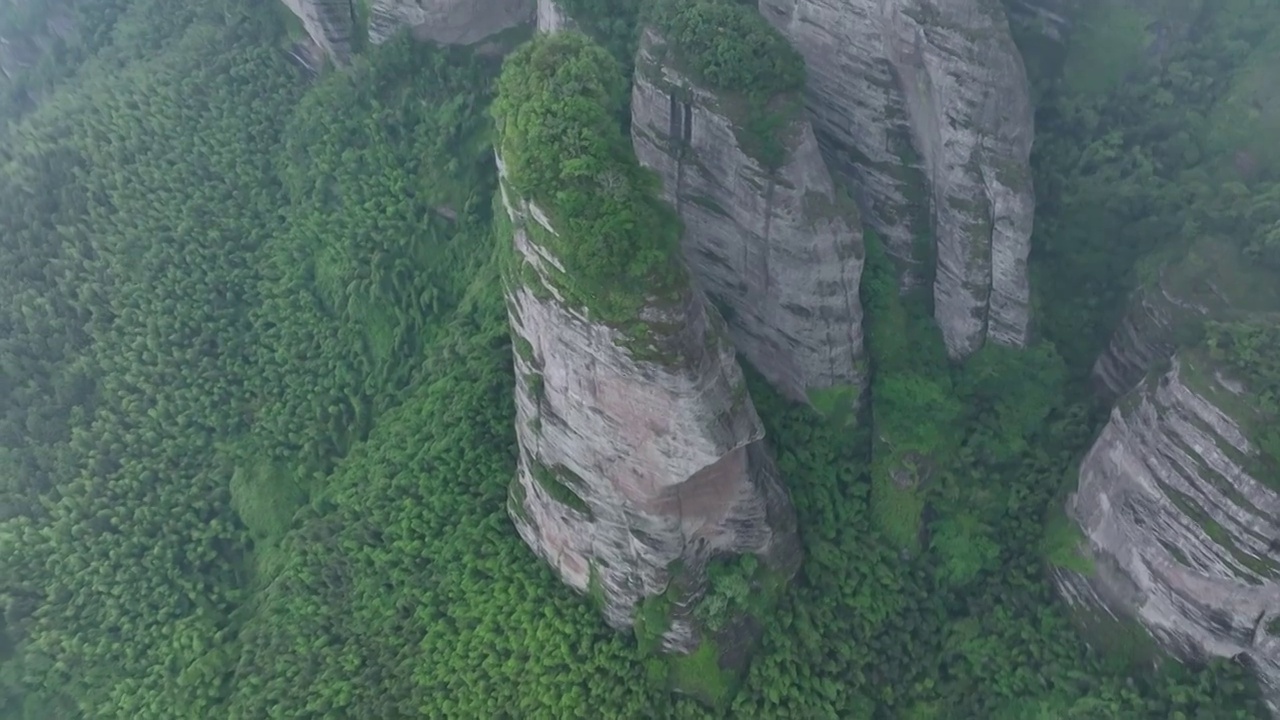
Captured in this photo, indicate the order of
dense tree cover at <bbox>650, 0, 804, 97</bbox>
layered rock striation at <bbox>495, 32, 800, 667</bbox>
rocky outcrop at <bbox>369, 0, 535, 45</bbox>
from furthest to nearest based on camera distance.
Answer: rocky outcrop at <bbox>369, 0, 535, 45</bbox>, dense tree cover at <bbox>650, 0, 804, 97</bbox>, layered rock striation at <bbox>495, 32, 800, 667</bbox>

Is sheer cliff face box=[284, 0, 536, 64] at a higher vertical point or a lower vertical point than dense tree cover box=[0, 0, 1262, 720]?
higher

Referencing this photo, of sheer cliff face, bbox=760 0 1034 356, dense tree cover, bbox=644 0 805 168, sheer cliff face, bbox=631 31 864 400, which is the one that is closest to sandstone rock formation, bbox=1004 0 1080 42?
sheer cliff face, bbox=760 0 1034 356

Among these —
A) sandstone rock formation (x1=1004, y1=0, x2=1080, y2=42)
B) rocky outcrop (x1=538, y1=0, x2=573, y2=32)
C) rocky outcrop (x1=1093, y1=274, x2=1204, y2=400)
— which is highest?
sandstone rock formation (x1=1004, y1=0, x2=1080, y2=42)

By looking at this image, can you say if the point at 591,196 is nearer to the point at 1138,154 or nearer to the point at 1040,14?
the point at 1040,14

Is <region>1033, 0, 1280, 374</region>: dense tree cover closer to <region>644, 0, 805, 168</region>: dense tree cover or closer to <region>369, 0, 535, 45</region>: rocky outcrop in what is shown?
<region>644, 0, 805, 168</region>: dense tree cover

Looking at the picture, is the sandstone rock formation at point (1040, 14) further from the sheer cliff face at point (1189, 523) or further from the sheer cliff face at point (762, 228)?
the sheer cliff face at point (1189, 523)

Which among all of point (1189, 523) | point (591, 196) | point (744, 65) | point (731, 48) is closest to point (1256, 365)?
point (1189, 523)

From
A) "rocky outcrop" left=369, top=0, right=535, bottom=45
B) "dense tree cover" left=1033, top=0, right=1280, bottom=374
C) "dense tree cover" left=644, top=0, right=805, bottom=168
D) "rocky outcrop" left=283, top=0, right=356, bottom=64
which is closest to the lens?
"dense tree cover" left=644, top=0, right=805, bottom=168
